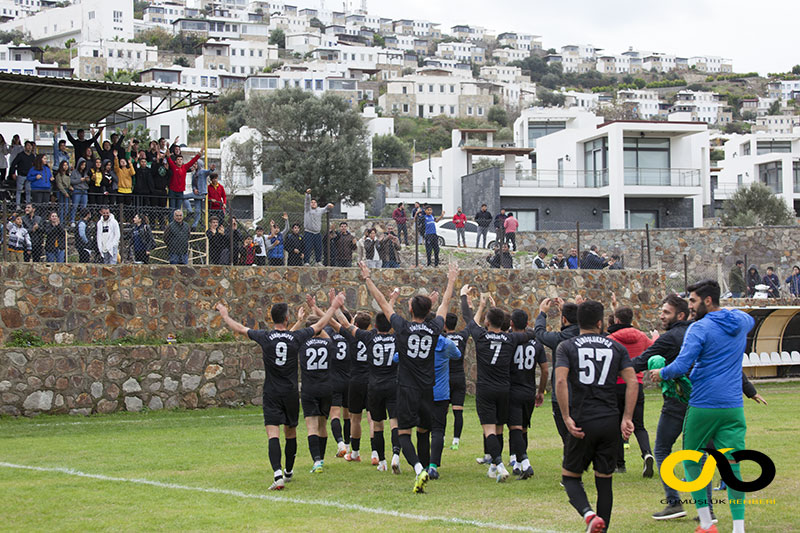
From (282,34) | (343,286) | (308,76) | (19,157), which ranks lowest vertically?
(343,286)

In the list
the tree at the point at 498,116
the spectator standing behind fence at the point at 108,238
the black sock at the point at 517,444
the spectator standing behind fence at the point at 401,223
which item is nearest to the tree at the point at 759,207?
the spectator standing behind fence at the point at 401,223

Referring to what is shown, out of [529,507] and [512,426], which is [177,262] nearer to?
[512,426]

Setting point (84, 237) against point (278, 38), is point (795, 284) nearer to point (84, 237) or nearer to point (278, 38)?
point (84, 237)

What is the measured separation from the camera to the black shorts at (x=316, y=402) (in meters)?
11.3

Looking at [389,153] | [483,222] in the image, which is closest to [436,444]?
[483,222]

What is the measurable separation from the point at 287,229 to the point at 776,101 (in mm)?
185180

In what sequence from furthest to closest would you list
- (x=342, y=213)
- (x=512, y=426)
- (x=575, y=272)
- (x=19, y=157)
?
(x=342, y=213) → (x=575, y=272) → (x=19, y=157) → (x=512, y=426)

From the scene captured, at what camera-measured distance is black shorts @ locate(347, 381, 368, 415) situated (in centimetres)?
1191

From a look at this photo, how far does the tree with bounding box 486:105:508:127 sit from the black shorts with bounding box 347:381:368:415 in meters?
127

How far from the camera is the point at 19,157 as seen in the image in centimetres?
1862

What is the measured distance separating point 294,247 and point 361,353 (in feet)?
29.0

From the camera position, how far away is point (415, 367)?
392 inches

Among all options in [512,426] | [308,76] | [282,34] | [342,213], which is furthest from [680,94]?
[512,426]

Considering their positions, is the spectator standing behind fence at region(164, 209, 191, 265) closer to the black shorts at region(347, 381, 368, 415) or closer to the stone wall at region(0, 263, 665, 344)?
the stone wall at region(0, 263, 665, 344)
